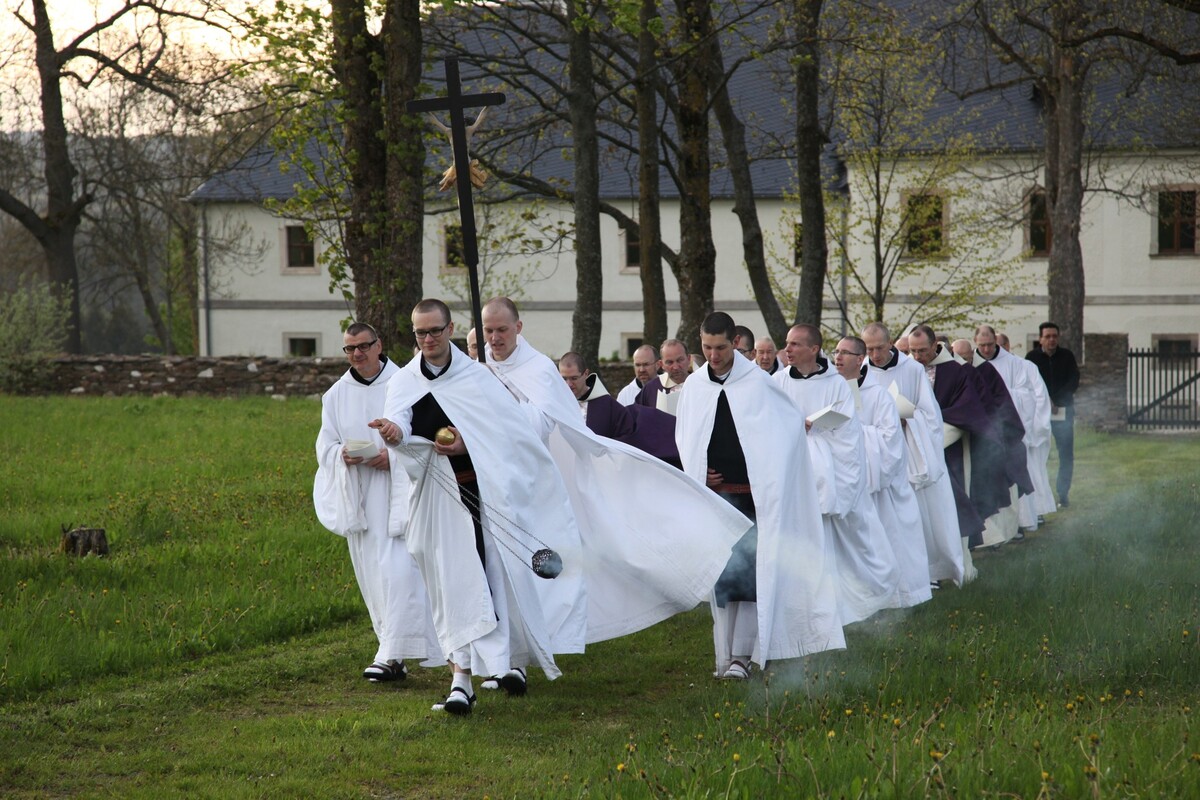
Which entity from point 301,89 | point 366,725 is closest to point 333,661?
point 366,725

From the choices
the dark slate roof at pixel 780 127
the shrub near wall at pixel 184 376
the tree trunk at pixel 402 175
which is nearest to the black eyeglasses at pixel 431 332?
the tree trunk at pixel 402 175

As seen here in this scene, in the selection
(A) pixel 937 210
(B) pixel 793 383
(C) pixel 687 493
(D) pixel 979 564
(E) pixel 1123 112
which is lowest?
(D) pixel 979 564

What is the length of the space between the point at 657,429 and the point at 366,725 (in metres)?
3.98

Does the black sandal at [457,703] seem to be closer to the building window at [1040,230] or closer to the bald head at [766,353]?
the bald head at [766,353]

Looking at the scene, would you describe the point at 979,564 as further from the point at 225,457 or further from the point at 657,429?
the point at 225,457

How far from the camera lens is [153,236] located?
52.7m

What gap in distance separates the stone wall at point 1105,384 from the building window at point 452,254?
15.9 metres

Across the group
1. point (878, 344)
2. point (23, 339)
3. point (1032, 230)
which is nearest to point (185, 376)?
point (23, 339)

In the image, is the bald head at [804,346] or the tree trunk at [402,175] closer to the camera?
the bald head at [804,346]

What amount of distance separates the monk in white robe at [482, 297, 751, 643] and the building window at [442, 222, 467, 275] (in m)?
27.7

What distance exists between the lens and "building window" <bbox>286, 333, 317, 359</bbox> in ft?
145

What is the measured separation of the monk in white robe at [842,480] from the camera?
921 centimetres

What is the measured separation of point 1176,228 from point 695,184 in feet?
80.6

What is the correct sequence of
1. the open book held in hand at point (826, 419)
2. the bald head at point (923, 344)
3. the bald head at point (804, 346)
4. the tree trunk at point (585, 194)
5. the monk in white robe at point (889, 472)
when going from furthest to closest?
the tree trunk at point (585, 194), the bald head at point (923, 344), the monk in white robe at point (889, 472), the bald head at point (804, 346), the open book held in hand at point (826, 419)
